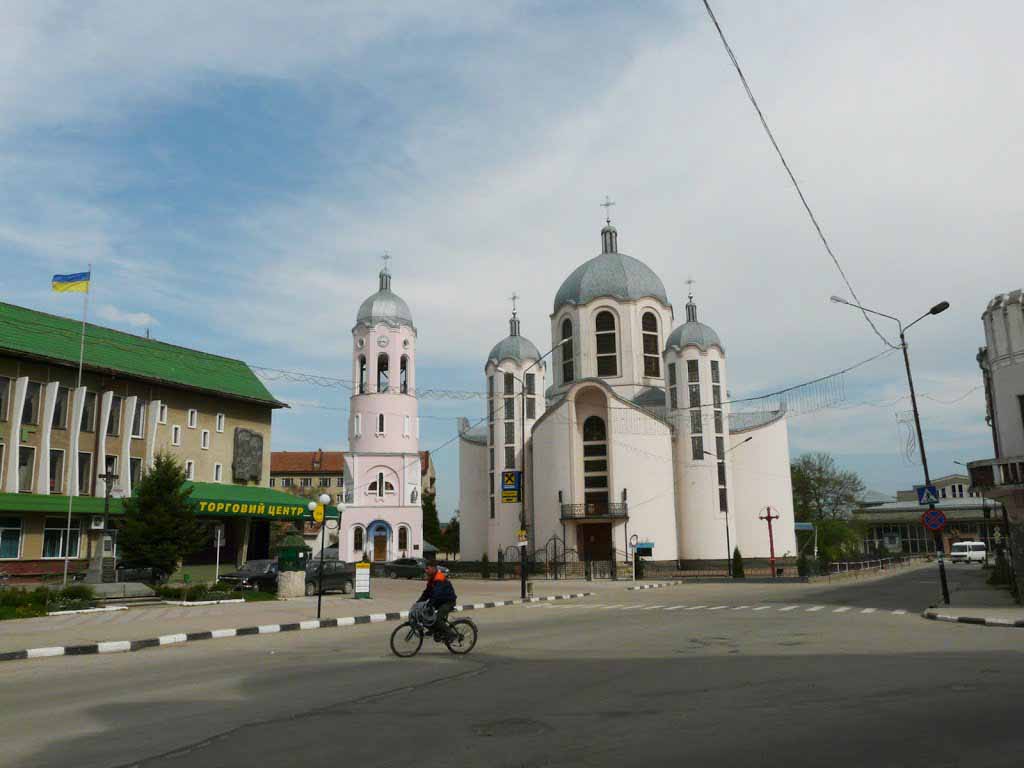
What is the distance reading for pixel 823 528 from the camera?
71000 mm

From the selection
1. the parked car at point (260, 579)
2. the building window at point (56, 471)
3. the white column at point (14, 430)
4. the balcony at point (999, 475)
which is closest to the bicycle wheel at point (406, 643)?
the balcony at point (999, 475)

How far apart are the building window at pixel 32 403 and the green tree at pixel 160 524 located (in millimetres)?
5838

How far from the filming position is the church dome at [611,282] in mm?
60312

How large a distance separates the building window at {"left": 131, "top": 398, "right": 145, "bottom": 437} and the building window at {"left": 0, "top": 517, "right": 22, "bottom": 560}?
6663mm

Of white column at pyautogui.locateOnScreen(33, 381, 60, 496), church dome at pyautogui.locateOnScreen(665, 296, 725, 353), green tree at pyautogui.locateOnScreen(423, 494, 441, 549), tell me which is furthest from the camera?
green tree at pyautogui.locateOnScreen(423, 494, 441, 549)

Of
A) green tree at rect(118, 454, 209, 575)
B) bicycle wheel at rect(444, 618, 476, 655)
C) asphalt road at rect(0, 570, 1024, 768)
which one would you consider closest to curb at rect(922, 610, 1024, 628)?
asphalt road at rect(0, 570, 1024, 768)

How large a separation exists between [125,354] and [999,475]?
34358mm

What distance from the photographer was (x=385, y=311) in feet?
186

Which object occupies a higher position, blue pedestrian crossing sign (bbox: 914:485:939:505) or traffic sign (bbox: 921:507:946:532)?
blue pedestrian crossing sign (bbox: 914:485:939:505)

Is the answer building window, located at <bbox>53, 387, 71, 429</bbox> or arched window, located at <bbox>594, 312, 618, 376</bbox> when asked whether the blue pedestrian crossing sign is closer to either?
building window, located at <bbox>53, 387, 71, 429</bbox>

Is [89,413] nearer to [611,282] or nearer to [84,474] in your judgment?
[84,474]

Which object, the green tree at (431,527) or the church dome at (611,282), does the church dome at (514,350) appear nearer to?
the church dome at (611,282)

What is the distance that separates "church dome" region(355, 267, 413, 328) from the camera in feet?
185

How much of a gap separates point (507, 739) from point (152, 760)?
2.68 meters
